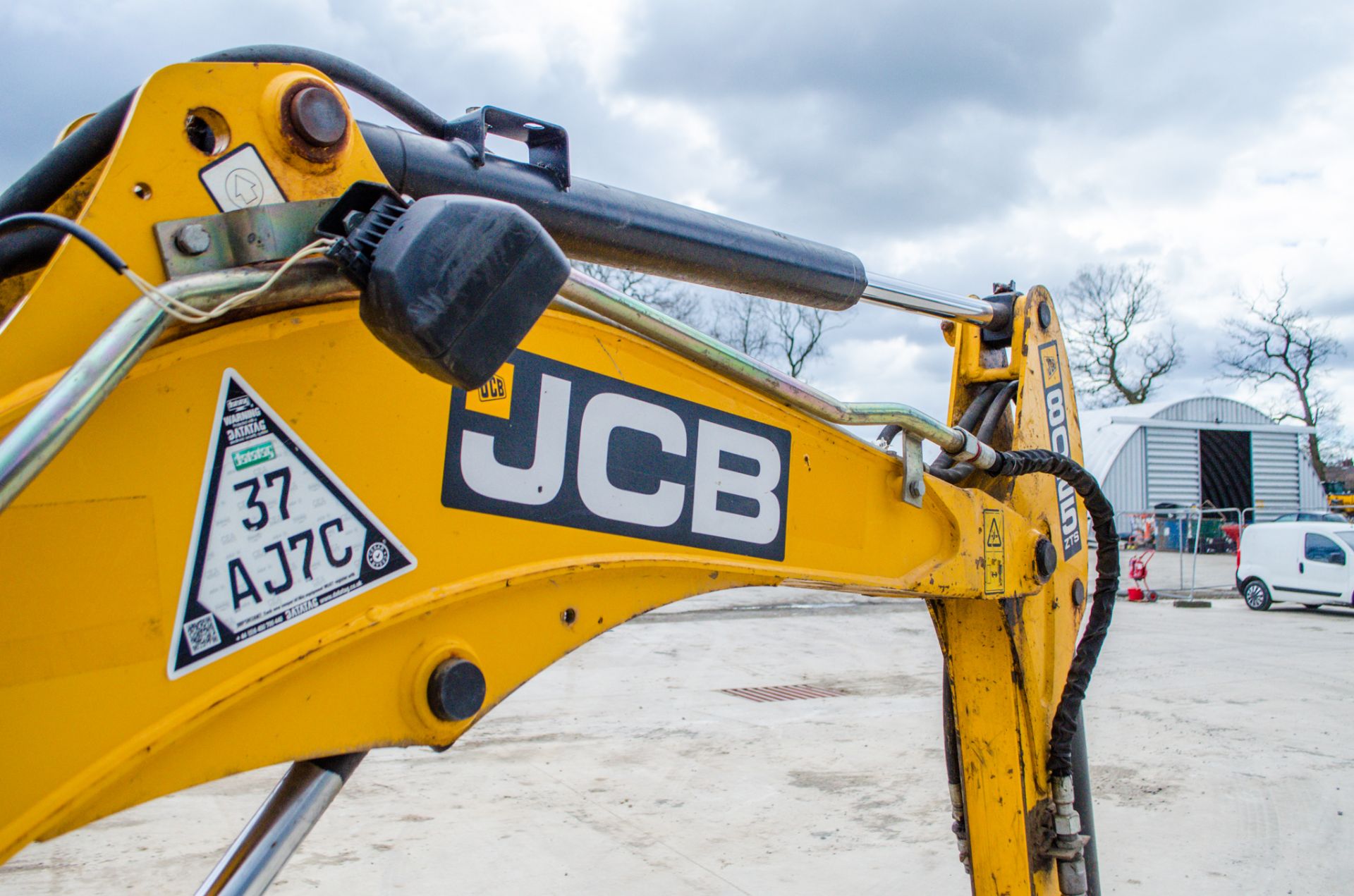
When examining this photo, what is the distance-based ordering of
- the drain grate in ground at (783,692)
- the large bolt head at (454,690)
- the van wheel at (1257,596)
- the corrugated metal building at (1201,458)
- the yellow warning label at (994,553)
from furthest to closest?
1. the corrugated metal building at (1201,458)
2. the van wheel at (1257,596)
3. the drain grate in ground at (783,692)
4. the yellow warning label at (994,553)
5. the large bolt head at (454,690)

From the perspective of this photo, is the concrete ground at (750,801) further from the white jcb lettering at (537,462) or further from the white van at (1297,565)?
the white van at (1297,565)

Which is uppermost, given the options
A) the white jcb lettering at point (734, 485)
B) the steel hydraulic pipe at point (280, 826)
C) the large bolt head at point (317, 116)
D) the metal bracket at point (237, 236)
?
the large bolt head at point (317, 116)

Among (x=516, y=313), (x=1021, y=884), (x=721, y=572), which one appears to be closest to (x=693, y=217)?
(x=721, y=572)

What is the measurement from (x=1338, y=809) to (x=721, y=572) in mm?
5102

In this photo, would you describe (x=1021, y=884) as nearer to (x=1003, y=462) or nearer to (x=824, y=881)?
(x=1003, y=462)

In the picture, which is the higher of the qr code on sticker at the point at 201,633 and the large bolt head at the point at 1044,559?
the large bolt head at the point at 1044,559

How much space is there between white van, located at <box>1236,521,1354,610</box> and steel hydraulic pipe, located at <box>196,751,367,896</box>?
1471 cm

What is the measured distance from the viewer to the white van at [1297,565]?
13.1 m

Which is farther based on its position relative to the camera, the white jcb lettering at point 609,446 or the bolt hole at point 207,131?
the white jcb lettering at point 609,446

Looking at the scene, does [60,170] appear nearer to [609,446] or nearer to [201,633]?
[201,633]

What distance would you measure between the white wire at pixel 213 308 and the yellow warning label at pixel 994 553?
1439 mm

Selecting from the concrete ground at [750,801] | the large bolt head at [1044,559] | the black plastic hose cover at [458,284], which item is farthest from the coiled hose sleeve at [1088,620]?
the concrete ground at [750,801]

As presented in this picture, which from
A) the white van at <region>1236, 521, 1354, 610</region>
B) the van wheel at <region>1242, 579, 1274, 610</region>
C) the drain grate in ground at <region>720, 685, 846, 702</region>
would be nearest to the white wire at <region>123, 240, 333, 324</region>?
the drain grate in ground at <region>720, 685, 846, 702</region>

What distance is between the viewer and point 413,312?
3.11ft
